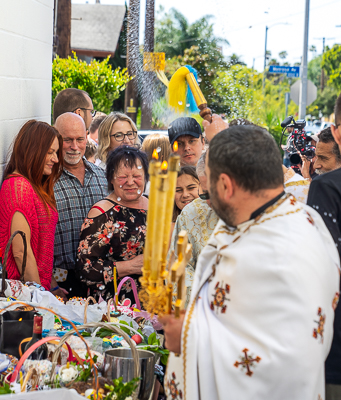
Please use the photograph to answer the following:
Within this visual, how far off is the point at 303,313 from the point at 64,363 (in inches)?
44.1

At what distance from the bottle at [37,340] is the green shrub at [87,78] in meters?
8.96

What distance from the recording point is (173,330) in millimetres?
1671

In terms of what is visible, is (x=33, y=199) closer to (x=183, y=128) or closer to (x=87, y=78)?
(x=183, y=128)

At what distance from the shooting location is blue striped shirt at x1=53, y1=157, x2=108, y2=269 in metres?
3.68

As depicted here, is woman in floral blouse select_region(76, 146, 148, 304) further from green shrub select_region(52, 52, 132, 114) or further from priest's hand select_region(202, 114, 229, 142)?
green shrub select_region(52, 52, 132, 114)

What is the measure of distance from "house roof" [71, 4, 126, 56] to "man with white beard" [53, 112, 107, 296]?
32141 millimetres

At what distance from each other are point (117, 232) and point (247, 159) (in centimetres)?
178

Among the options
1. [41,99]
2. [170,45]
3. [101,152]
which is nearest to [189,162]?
[101,152]

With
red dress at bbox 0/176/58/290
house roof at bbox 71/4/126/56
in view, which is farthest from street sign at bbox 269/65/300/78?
house roof at bbox 71/4/126/56

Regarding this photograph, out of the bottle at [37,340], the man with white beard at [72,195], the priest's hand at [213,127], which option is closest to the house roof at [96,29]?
the man with white beard at [72,195]

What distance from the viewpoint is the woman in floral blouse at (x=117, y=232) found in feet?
10.5

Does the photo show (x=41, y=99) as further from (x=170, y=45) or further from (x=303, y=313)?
(x=170, y=45)

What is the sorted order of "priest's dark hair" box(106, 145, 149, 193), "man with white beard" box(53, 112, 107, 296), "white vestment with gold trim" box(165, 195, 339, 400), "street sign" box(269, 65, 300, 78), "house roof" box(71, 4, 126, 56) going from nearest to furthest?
1. "white vestment with gold trim" box(165, 195, 339, 400)
2. "priest's dark hair" box(106, 145, 149, 193)
3. "man with white beard" box(53, 112, 107, 296)
4. "street sign" box(269, 65, 300, 78)
5. "house roof" box(71, 4, 126, 56)

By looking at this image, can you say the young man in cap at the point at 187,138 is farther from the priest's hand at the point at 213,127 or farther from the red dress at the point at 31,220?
the priest's hand at the point at 213,127
